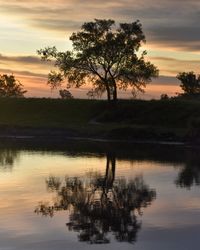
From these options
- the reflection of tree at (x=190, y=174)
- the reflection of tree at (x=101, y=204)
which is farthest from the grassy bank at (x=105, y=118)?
the reflection of tree at (x=101, y=204)

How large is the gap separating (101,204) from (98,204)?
0.10 metres

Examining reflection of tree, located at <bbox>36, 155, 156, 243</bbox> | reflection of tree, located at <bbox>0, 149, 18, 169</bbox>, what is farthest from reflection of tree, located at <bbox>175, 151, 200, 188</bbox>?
reflection of tree, located at <bbox>0, 149, 18, 169</bbox>

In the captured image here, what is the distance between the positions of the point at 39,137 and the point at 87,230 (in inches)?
2014

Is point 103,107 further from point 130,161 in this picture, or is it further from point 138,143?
point 130,161

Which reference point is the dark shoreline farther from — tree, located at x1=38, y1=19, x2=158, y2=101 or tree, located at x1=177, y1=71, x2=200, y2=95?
tree, located at x1=177, y1=71, x2=200, y2=95

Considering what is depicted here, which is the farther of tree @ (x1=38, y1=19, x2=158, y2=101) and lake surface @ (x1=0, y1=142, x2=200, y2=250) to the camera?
tree @ (x1=38, y1=19, x2=158, y2=101)

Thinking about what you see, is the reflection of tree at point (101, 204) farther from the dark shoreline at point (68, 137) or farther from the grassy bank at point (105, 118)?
the grassy bank at point (105, 118)

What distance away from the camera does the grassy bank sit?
66.2 metres

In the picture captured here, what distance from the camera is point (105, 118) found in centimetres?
7738

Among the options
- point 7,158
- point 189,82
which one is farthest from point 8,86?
point 7,158

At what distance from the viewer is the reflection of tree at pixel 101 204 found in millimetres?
16625

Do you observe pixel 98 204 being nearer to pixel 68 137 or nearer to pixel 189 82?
pixel 68 137

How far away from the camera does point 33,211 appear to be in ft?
63.2

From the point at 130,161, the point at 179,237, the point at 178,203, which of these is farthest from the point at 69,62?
the point at 179,237
